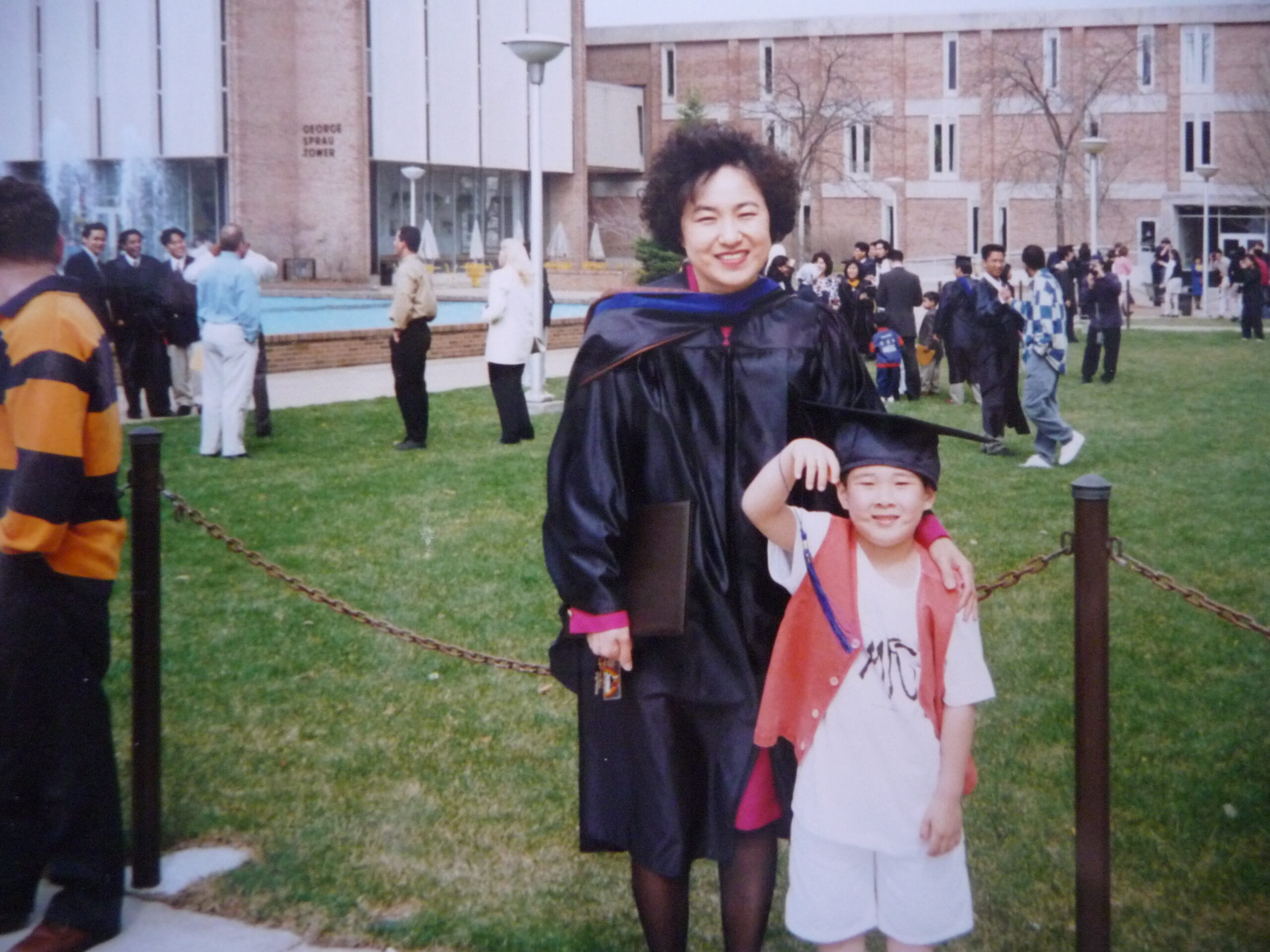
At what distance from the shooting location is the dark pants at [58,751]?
12.0 feet

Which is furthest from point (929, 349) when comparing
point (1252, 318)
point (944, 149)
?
point (944, 149)

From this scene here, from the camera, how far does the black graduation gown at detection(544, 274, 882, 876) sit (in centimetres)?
316

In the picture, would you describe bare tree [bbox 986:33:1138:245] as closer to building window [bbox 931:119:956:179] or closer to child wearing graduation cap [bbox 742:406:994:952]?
building window [bbox 931:119:956:179]

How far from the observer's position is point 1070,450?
1188 centimetres

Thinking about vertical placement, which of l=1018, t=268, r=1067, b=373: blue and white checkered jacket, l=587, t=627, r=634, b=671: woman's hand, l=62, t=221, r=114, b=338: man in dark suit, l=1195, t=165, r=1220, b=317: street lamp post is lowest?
l=587, t=627, r=634, b=671: woman's hand

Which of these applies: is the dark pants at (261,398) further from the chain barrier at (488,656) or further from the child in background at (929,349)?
the chain barrier at (488,656)

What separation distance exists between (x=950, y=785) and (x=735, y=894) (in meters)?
0.62

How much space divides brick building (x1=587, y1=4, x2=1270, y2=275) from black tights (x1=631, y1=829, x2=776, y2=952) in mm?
44514

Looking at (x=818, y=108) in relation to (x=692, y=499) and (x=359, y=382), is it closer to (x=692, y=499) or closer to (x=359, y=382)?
(x=359, y=382)

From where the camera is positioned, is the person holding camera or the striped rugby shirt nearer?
the striped rugby shirt

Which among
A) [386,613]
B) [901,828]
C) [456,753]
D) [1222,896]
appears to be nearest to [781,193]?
[901,828]

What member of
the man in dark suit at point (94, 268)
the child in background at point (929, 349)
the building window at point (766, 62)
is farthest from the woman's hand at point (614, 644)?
the building window at point (766, 62)

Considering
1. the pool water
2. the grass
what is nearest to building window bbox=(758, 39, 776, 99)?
the pool water

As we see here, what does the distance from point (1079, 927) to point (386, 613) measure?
4.40 metres
